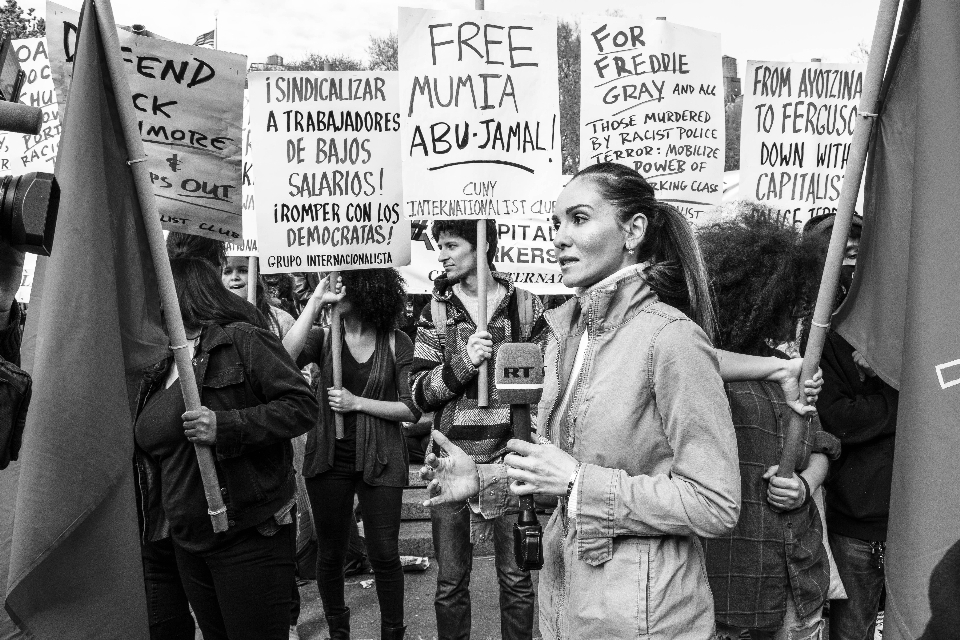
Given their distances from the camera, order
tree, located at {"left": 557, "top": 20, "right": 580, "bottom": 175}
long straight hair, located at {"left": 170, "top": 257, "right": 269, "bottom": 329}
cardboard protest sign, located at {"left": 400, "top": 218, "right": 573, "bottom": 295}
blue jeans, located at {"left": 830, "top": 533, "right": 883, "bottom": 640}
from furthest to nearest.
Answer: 1. tree, located at {"left": 557, "top": 20, "right": 580, "bottom": 175}
2. cardboard protest sign, located at {"left": 400, "top": 218, "right": 573, "bottom": 295}
3. blue jeans, located at {"left": 830, "top": 533, "right": 883, "bottom": 640}
4. long straight hair, located at {"left": 170, "top": 257, "right": 269, "bottom": 329}

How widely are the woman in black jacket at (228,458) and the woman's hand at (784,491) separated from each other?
167 centimetres

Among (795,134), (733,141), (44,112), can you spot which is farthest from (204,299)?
(733,141)

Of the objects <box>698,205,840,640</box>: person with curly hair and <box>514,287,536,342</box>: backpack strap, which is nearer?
<box>698,205,840,640</box>: person with curly hair

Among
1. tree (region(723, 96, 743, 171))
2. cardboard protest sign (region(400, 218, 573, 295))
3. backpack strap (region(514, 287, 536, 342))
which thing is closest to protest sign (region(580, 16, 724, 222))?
backpack strap (region(514, 287, 536, 342))

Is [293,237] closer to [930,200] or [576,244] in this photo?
[576,244]

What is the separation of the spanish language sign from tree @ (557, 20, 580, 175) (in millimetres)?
24667

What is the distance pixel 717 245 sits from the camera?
3.31 m

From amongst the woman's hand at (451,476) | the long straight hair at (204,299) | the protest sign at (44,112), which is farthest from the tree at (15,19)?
the woman's hand at (451,476)

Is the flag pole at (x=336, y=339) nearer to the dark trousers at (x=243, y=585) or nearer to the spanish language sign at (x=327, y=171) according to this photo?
the spanish language sign at (x=327, y=171)

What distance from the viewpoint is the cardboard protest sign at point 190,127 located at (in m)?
3.88

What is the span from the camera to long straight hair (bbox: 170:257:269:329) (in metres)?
3.42

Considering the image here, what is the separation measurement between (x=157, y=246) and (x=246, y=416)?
702 millimetres

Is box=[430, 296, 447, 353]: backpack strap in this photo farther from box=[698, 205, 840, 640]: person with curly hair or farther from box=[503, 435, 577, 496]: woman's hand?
box=[503, 435, 577, 496]: woman's hand

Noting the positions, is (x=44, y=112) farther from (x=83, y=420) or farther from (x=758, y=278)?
(x=758, y=278)
